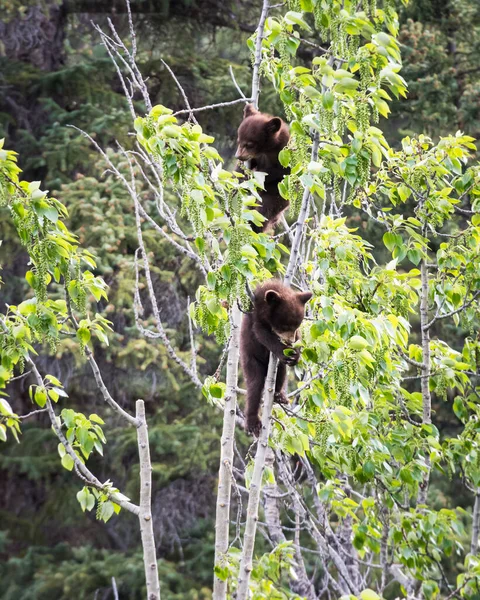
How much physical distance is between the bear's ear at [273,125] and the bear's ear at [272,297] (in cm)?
121

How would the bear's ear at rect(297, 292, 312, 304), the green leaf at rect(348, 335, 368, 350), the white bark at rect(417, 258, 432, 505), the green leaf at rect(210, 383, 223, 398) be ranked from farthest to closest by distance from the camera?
the white bark at rect(417, 258, 432, 505) → the bear's ear at rect(297, 292, 312, 304) → the green leaf at rect(210, 383, 223, 398) → the green leaf at rect(348, 335, 368, 350)

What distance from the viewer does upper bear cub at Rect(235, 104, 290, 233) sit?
4.64 metres

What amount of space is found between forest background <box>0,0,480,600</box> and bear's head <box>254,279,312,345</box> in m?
4.16

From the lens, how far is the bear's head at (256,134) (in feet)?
15.2

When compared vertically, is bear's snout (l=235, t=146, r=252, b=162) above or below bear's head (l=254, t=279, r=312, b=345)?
above

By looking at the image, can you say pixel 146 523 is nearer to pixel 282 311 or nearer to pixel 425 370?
pixel 282 311

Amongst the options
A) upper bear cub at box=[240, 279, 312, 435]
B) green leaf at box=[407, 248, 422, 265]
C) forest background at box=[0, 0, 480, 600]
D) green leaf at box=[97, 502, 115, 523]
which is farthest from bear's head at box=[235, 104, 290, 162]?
forest background at box=[0, 0, 480, 600]

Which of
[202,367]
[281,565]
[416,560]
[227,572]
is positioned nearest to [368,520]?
[416,560]

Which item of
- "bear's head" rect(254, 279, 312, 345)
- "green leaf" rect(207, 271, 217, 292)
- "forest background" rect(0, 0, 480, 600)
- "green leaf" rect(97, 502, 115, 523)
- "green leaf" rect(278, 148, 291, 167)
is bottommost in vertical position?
"forest background" rect(0, 0, 480, 600)

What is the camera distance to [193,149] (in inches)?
111

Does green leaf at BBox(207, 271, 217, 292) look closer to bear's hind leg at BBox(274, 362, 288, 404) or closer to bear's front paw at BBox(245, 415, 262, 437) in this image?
bear's hind leg at BBox(274, 362, 288, 404)

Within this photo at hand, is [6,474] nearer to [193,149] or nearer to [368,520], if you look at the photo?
[368,520]

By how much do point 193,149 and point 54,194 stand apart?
5.86 m

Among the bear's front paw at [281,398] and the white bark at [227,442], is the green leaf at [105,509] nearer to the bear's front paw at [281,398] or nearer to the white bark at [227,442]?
the white bark at [227,442]
